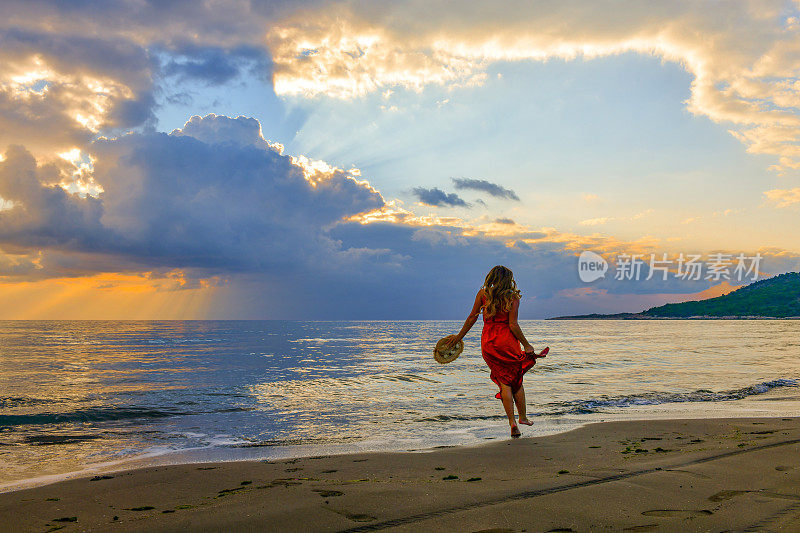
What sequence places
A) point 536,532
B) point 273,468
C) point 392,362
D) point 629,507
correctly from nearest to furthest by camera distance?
point 536,532
point 629,507
point 273,468
point 392,362

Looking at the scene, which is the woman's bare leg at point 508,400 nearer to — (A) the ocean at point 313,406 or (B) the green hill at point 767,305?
(A) the ocean at point 313,406

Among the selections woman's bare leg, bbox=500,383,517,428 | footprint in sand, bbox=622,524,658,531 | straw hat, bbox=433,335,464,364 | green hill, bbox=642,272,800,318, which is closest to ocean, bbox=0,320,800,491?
woman's bare leg, bbox=500,383,517,428

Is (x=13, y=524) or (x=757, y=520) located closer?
(x=757, y=520)

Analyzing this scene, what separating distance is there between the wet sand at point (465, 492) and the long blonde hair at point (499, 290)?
6.90 ft

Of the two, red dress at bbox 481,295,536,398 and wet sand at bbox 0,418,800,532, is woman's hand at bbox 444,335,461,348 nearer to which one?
red dress at bbox 481,295,536,398

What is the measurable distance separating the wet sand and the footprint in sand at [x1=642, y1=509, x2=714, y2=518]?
0.08 feet

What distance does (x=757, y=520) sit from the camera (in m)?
3.63

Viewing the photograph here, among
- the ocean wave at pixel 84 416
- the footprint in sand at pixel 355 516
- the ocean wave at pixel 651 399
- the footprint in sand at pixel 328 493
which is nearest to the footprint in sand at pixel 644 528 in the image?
the footprint in sand at pixel 355 516

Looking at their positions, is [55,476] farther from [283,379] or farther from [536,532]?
[283,379]

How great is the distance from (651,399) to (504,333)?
8.14m

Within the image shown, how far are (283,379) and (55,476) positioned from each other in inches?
535

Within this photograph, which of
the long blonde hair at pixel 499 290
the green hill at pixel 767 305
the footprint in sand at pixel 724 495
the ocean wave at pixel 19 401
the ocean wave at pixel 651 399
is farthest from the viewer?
the green hill at pixel 767 305

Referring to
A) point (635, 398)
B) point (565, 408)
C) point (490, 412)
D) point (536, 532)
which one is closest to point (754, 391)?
point (635, 398)

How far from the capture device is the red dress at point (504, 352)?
8266mm
